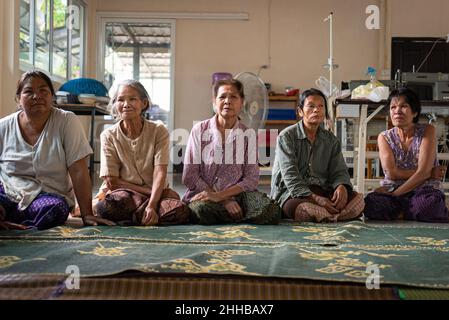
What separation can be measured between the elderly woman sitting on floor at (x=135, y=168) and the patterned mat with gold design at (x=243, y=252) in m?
0.18

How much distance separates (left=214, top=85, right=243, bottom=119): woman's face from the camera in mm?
2742

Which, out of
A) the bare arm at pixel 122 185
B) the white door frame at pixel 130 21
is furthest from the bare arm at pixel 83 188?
the white door frame at pixel 130 21

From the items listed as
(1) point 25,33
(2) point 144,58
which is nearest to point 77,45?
(2) point 144,58

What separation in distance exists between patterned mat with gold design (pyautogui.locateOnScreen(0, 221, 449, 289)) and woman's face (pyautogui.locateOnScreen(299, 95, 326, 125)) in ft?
2.24

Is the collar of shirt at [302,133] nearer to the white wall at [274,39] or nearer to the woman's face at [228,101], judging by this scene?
the woman's face at [228,101]

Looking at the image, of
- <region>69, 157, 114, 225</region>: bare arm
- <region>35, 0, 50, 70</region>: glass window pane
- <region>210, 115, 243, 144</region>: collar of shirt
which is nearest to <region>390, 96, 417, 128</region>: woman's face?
<region>210, 115, 243, 144</region>: collar of shirt

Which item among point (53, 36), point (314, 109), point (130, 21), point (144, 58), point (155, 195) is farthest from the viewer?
point (144, 58)

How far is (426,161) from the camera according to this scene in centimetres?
302

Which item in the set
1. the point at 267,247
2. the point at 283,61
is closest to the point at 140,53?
the point at 283,61

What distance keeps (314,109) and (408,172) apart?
2.30 ft

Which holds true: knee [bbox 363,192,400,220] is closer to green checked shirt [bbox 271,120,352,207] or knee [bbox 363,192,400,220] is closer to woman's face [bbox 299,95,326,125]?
green checked shirt [bbox 271,120,352,207]

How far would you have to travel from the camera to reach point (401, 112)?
9.98ft

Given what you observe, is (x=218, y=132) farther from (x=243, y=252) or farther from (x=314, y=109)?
(x=243, y=252)
